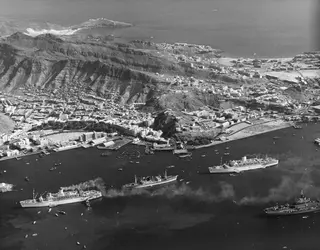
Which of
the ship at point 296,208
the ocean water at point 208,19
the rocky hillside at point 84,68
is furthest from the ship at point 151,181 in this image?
the ocean water at point 208,19

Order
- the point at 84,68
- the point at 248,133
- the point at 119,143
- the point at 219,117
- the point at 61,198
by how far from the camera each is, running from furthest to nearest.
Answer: the point at 84,68, the point at 219,117, the point at 248,133, the point at 119,143, the point at 61,198

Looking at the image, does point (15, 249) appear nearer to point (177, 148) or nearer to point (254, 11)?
point (177, 148)

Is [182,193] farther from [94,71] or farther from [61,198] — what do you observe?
[94,71]

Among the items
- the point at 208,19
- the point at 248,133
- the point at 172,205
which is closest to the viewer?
the point at 172,205

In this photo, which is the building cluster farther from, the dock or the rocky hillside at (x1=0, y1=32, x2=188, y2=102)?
the rocky hillside at (x1=0, y1=32, x2=188, y2=102)

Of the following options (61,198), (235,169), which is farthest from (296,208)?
(61,198)

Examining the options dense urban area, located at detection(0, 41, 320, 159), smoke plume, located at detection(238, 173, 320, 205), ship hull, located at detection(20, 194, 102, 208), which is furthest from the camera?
dense urban area, located at detection(0, 41, 320, 159)

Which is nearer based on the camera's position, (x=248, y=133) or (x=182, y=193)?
(x=182, y=193)

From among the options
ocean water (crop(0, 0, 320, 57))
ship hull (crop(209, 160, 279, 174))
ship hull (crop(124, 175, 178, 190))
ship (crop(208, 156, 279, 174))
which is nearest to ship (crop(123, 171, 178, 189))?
ship hull (crop(124, 175, 178, 190))
